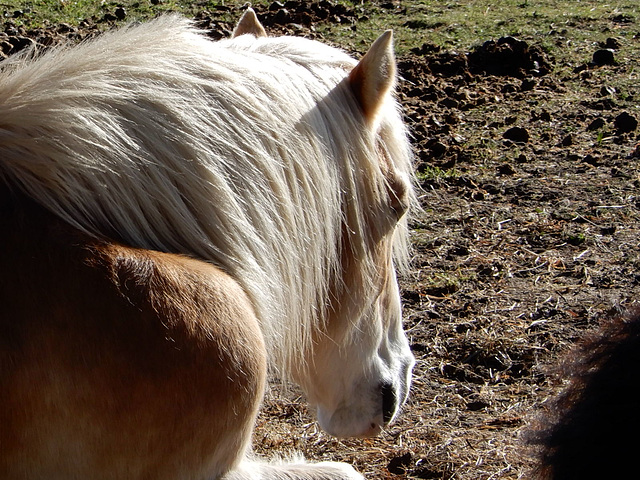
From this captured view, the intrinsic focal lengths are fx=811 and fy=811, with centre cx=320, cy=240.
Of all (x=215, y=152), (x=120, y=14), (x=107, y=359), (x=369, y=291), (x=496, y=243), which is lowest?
(x=496, y=243)

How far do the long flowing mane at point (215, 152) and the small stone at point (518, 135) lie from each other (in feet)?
12.1

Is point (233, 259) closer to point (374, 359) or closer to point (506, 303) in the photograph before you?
point (374, 359)

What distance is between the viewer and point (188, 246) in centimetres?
193

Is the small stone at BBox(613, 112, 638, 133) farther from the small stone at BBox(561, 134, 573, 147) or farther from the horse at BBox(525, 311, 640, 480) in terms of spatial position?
the horse at BBox(525, 311, 640, 480)

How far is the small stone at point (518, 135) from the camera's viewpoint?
5902 mm

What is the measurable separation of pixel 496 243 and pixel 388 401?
2.21m

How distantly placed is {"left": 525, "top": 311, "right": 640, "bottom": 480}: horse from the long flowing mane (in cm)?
81

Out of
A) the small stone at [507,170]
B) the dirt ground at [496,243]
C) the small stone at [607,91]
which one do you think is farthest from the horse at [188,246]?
the small stone at [607,91]

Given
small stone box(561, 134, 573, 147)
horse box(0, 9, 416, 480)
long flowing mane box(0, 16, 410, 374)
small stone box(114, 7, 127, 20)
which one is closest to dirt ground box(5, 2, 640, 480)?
small stone box(561, 134, 573, 147)

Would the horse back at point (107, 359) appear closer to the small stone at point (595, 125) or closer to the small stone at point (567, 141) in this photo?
the small stone at point (567, 141)

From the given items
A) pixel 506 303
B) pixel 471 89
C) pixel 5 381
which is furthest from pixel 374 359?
pixel 471 89

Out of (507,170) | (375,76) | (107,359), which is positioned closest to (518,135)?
(507,170)

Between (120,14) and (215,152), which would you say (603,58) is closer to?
(120,14)

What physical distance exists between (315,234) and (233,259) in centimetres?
33
